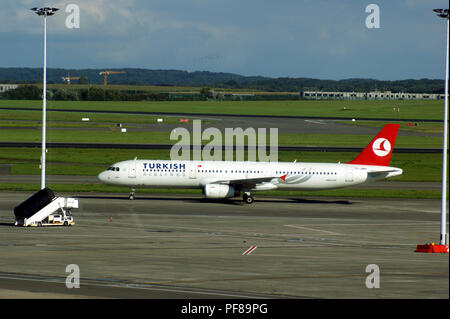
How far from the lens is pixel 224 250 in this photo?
39.4 m

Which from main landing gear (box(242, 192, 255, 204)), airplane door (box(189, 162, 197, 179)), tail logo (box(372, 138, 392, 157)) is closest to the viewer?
airplane door (box(189, 162, 197, 179))

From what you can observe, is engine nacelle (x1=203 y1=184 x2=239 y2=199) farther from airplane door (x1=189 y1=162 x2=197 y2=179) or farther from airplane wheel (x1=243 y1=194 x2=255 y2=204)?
airplane door (x1=189 y1=162 x2=197 y2=179)

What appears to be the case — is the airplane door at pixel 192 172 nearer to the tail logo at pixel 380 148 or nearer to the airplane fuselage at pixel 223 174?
the airplane fuselage at pixel 223 174

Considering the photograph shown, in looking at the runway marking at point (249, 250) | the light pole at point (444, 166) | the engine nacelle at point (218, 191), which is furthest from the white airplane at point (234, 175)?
the light pole at point (444, 166)

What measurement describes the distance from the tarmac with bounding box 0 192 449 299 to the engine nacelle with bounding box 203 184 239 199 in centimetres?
92

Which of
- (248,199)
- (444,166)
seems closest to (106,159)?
(248,199)

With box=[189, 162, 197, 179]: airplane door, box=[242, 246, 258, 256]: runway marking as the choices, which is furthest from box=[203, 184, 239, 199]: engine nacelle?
box=[242, 246, 258, 256]: runway marking

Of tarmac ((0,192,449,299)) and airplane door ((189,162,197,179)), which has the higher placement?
airplane door ((189,162,197,179))

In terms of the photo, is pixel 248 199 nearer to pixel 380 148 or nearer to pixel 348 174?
pixel 348 174

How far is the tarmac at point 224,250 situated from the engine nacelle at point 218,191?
36.3 inches

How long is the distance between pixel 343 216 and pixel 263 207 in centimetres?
790

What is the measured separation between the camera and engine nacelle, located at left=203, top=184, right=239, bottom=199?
6284 cm

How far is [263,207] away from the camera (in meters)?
61.6

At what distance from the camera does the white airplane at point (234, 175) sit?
63.7m
